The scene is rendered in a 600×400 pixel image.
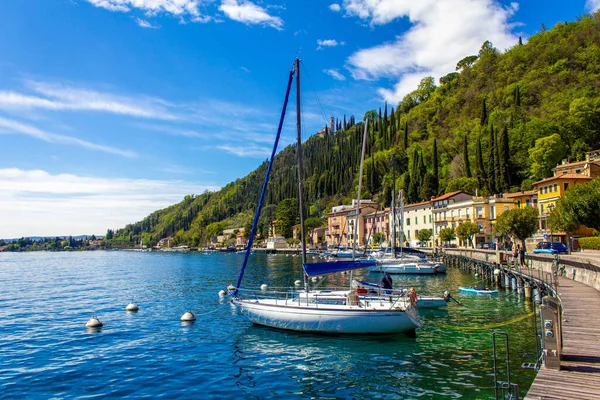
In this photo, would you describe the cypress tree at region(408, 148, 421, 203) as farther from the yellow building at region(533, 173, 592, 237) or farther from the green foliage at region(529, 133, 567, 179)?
the yellow building at region(533, 173, 592, 237)

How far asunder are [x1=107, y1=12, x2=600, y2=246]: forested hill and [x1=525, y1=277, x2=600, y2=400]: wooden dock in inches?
2266

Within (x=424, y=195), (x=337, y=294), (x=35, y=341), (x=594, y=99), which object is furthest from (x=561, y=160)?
(x=35, y=341)

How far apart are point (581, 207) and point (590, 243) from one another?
30.8ft

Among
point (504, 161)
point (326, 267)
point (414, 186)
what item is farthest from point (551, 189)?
point (326, 267)

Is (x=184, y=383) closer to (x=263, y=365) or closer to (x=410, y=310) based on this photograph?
(x=263, y=365)

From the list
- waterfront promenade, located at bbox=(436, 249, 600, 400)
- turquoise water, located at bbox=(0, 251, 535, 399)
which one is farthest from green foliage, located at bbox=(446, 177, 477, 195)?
waterfront promenade, located at bbox=(436, 249, 600, 400)

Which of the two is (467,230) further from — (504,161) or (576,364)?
(576,364)

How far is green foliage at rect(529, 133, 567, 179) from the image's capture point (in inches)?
3693

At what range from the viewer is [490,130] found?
101m

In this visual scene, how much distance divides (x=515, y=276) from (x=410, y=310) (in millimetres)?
22972

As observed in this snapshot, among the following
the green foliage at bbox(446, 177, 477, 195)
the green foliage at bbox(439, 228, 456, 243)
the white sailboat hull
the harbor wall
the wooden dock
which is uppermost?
the green foliage at bbox(446, 177, 477, 195)

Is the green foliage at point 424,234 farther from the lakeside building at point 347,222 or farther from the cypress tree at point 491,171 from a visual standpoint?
the lakeside building at point 347,222

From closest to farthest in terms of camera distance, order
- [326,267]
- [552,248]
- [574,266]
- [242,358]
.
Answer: [242,358] → [326,267] → [574,266] → [552,248]

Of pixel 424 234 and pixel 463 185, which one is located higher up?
pixel 463 185
